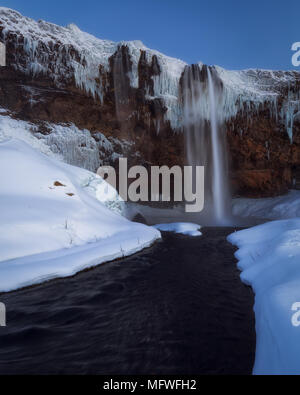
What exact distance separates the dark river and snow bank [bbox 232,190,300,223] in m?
15.8

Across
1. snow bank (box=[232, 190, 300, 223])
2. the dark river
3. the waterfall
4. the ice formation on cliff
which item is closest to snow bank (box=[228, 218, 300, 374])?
the dark river

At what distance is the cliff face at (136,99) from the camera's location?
47.9 ft

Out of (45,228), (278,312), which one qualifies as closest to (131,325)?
(278,312)

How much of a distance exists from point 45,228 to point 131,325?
157 inches

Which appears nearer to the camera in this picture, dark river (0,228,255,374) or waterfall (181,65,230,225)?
dark river (0,228,255,374)

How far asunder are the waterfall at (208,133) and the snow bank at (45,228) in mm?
13318

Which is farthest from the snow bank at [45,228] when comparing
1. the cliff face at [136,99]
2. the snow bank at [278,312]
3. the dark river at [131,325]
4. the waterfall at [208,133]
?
the waterfall at [208,133]

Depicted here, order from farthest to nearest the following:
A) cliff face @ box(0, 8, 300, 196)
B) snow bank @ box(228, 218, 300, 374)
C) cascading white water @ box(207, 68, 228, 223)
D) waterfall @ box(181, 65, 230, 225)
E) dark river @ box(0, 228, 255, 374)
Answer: cascading white water @ box(207, 68, 228, 223) → waterfall @ box(181, 65, 230, 225) → cliff face @ box(0, 8, 300, 196) → dark river @ box(0, 228, 255, 374) → snow bank @ box(228, 218, 300, 374)

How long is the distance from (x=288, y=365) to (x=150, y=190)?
2104 centimetres

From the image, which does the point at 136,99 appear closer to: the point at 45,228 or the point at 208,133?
the point at 208,133

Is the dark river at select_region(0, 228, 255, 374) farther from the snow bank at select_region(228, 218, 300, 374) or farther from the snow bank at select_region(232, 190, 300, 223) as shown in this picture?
the snow bank at select_region(232, 190, 300, 223)

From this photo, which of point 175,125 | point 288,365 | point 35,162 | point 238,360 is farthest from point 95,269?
point 175,125

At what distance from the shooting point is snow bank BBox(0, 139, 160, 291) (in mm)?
4562

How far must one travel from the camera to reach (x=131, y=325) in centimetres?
303
